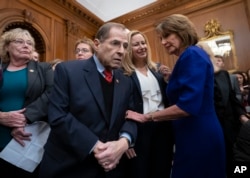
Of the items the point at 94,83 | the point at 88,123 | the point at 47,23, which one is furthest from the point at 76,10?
the point at 88,123

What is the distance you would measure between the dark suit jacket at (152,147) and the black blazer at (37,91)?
2.37 ft

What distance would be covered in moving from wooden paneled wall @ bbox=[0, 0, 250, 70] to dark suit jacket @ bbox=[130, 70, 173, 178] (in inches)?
171

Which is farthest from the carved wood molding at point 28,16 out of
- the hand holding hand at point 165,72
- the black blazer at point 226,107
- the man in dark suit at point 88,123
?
the black blazer at point 226,107

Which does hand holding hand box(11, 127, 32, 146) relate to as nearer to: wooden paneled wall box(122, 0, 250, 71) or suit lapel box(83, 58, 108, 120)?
suit lapel box(83, 58, 108, 120)

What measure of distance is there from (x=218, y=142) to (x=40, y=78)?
147 cm

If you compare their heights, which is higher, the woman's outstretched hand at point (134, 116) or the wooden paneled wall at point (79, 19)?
the wooden paneled wall at point (79, 19)

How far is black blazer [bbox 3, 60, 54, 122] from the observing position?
173 cm

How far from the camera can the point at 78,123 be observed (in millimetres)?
1224

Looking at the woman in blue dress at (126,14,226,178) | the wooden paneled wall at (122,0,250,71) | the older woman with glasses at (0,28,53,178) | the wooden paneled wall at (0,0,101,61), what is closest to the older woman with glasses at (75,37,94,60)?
the older woman with glasses at (0,28,53,178)

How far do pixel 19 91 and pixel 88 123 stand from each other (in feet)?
2.78

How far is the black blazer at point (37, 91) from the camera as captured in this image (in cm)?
173

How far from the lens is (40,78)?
6.37 feet

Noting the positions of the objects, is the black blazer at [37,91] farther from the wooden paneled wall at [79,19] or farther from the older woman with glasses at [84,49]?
the wooden paneled wall at [79,19]

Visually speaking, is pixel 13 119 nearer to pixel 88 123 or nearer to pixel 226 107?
pixel 88 123
